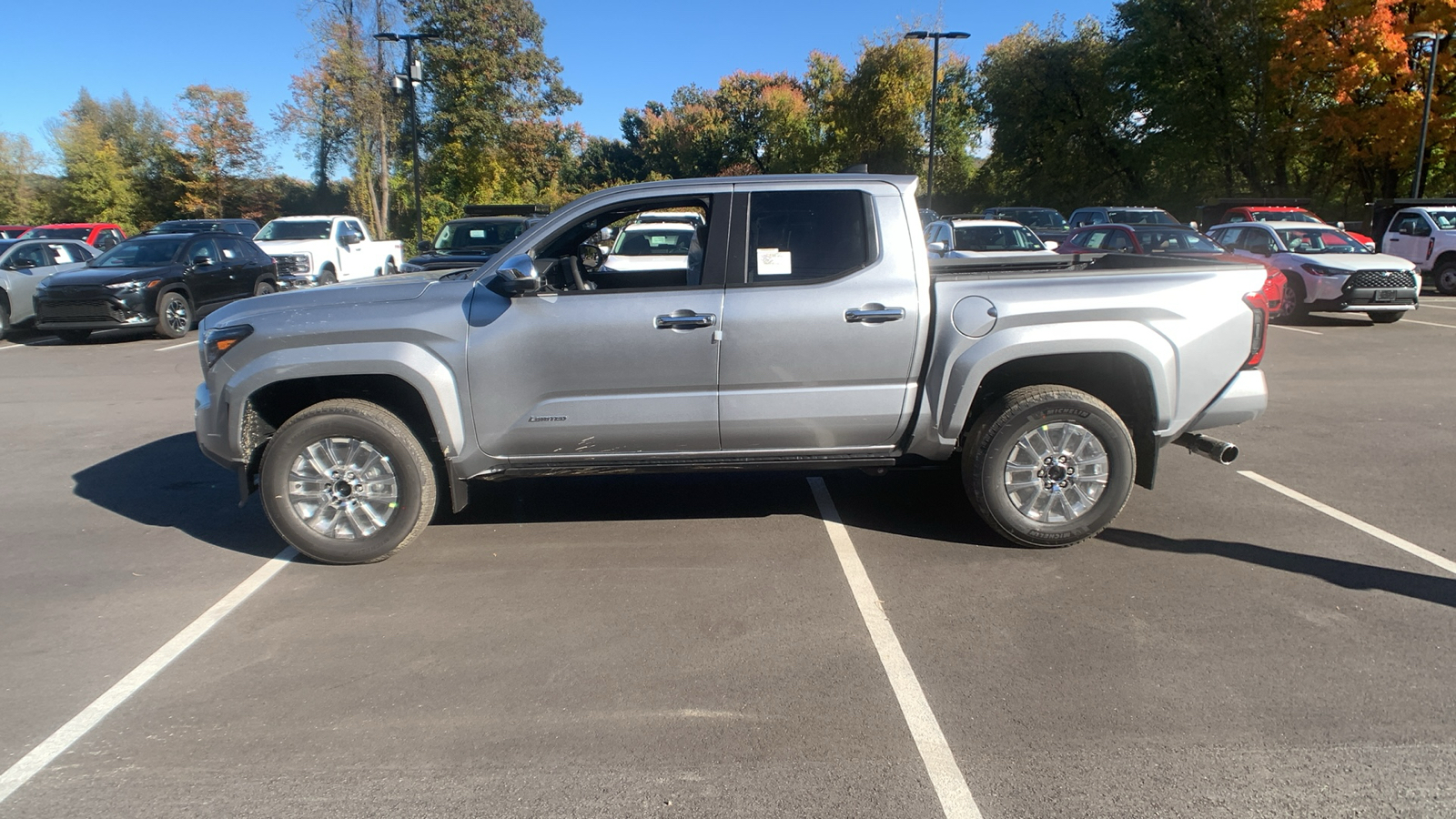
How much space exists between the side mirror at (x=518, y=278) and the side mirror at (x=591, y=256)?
112cm

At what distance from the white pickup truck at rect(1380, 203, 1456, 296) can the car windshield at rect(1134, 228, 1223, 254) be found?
6.78 metres

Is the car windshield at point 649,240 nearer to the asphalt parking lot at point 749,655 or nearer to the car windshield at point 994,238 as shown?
A: the asphalt parking lot at point 749,655

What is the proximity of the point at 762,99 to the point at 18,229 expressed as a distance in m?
38.7

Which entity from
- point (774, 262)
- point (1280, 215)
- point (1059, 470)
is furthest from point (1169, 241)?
point (774, 262)

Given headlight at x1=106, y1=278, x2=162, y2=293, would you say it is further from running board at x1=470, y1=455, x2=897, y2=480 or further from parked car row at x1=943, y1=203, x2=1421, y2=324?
running board at x1=470, y1=455, x2=897, y2=480

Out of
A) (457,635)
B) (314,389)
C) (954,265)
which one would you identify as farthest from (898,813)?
(314,389)

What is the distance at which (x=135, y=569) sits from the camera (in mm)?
5102

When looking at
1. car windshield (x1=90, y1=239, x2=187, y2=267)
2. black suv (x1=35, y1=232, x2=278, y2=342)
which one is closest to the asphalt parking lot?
black suv (x1=35, y1=232, x2=278, y2=342)

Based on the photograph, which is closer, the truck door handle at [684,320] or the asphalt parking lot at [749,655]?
the asphalt parking lot at [749,655]

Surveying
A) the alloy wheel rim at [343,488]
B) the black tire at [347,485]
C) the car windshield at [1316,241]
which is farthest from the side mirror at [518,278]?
the car windshield at [1316,241]

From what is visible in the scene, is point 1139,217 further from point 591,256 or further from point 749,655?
point 749,655

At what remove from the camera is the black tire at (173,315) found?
15062 millimetres

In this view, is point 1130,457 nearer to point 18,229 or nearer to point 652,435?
point 652,435

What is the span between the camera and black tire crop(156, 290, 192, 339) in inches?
593
